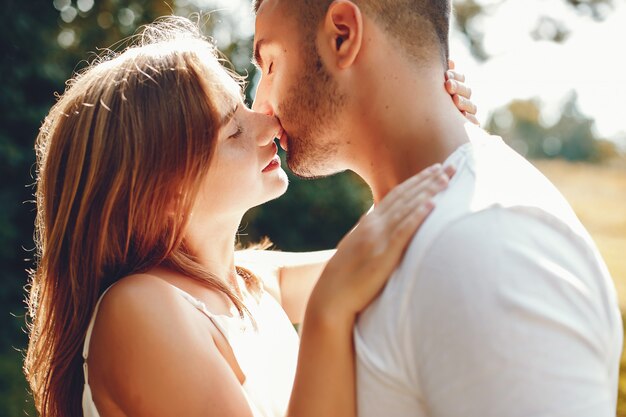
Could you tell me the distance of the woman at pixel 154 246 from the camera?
2076 mm

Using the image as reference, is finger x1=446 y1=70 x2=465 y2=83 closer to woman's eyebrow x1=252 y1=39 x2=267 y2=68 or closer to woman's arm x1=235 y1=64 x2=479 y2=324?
woman's eyebrow x1=252 y1=39 x2=267 y2=68

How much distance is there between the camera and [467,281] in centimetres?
149

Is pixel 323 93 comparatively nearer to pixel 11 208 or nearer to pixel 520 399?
pixel 520 399

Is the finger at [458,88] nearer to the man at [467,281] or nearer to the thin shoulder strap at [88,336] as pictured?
the man at [467,281]

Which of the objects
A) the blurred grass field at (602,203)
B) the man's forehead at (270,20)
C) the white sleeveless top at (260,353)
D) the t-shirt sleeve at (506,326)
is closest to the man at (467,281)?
the t-shirt sleeve at (506,326)

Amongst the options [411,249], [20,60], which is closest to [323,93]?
[411,249]

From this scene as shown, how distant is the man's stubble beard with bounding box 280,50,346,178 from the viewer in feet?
7.34

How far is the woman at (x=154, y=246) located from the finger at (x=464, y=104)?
689 millimetres

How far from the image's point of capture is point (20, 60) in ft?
19.8

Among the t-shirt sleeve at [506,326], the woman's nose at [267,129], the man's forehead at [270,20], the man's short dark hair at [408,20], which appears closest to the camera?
the t-shirt sleeve at [506,326]

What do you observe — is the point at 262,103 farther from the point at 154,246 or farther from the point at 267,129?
the point at 154,246

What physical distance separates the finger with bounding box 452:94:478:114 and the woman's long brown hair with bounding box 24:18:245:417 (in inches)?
32.0

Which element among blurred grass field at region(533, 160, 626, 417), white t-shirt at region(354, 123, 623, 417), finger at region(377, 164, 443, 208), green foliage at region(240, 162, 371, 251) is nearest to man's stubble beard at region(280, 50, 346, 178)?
finger at region(377, 164, 443, 208)

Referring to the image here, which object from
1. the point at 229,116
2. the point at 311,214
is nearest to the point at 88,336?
the point at 229,116
